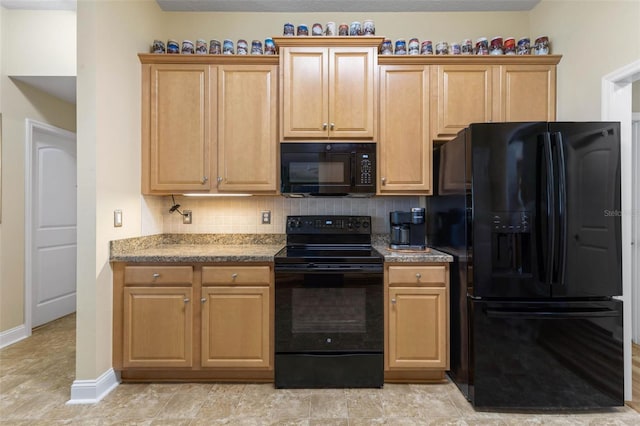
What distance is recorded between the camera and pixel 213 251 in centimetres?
230

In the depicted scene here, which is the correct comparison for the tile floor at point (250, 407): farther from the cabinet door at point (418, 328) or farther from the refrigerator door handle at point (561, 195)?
the refrigerator door handle at point (561, 195)

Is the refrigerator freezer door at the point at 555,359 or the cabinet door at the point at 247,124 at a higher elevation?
the cabinet door at the point at 247,124

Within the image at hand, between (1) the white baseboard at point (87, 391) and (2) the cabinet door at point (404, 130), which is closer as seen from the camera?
(1) the white baseboard at point (87, 391)

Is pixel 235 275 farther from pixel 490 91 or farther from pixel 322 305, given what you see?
pixel 490 91

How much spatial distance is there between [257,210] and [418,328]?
5.29 feet

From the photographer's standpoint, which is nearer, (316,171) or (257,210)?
(316,171)

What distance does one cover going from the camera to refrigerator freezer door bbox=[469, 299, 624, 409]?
1.82 m

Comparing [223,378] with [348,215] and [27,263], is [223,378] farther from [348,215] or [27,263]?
[27,263]

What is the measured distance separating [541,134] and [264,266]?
1910 millimetres

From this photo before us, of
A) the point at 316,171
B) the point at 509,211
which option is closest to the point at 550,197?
the point at 509,211

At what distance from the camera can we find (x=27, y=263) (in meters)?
3.01

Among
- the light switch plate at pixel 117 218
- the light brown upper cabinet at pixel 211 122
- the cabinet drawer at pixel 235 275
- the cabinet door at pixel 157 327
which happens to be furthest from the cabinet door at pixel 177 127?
the cabinet door at pixel 157 327

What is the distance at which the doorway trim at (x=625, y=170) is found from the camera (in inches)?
74.8

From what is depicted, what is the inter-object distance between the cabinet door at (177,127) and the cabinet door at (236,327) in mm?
901
